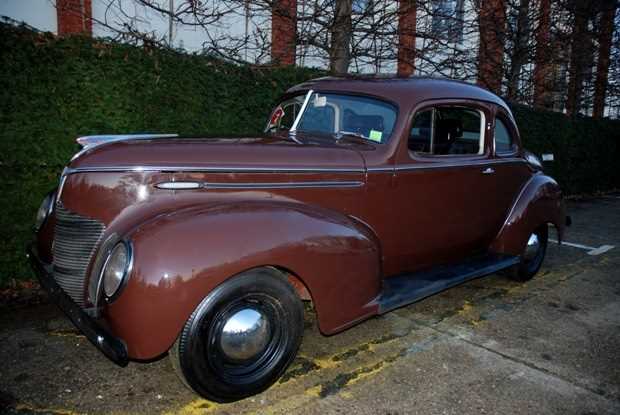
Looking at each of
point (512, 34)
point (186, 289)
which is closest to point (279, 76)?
point (186, 289)

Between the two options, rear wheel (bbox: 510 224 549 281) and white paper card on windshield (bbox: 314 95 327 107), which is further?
rear wheel (bbox: 510 224 549 281)

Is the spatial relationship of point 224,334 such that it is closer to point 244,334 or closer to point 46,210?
point 244,334

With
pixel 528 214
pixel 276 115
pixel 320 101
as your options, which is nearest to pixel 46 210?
pixel 276 115

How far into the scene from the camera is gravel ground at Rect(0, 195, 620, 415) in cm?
242

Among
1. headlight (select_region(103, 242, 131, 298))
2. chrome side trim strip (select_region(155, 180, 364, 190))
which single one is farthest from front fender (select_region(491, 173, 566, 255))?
headlight (select_region(103, 242, 131, 298))

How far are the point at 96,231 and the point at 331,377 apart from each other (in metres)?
1.57

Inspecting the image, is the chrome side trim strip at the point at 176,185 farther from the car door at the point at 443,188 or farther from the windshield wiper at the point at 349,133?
the car door at the point at 443,188

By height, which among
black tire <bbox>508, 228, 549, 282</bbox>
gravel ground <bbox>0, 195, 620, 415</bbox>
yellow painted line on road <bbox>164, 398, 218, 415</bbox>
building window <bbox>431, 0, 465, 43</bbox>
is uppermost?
building window <bbox>431, 0, 465, 43</bbox>

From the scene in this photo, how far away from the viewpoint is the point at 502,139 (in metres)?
4.16

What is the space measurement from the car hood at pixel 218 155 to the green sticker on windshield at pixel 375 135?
213mm

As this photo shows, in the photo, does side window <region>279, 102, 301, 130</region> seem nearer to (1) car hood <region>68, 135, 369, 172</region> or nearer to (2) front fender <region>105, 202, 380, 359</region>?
(1) car hood <region>68, 135, 369, 172</region>

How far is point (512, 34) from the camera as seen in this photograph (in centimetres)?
1090

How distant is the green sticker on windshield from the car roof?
0.25 meters

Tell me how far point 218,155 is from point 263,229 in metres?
0.55
